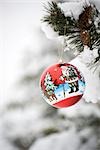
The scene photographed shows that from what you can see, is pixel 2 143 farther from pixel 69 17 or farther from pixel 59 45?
pixel 69 17

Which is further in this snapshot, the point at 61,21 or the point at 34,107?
the point at 34,107

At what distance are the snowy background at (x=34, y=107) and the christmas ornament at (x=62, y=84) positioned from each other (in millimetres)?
393

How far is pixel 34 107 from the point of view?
145 centimetres

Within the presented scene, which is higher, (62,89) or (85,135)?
(62,89)

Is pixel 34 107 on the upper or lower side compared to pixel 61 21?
lower

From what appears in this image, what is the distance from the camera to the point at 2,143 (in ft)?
4.75

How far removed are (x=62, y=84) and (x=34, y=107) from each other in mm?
450

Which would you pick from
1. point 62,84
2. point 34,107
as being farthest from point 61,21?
point 34,107

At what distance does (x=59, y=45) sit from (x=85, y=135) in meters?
0.37

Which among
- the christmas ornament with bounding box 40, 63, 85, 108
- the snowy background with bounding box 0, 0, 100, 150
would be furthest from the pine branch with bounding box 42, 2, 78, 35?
the snowy background with bounding box 0, 0, 100, 150

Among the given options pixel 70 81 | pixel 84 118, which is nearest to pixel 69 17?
pixel 70 81

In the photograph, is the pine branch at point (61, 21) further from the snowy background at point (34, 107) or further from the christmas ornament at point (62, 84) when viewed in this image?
the snowy background at point (34, 107)

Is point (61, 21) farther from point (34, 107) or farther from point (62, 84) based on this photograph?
point (34, 107)

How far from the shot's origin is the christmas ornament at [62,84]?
1.02 meters
